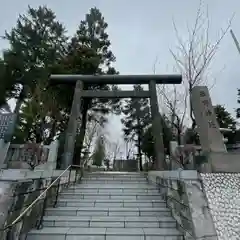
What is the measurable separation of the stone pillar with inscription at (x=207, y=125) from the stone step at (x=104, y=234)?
140 centimetres

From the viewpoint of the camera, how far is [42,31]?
17719 millimetres

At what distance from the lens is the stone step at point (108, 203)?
5.06 metres

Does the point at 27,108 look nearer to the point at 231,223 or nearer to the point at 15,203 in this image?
the point at 15,203

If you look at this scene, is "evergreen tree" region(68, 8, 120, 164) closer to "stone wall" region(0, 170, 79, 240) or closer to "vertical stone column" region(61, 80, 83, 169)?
"vertical stone column" region(61, 80, 83, 169)

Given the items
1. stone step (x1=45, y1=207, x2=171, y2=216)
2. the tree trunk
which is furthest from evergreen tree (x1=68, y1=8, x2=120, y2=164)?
stone step (x1=45, y1=207, x2=171, y2=216)

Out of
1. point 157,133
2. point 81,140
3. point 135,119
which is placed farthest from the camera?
point 135,119

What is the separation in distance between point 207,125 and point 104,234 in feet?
9.46

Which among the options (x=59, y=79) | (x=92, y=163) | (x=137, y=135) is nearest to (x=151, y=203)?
(x=59, y=79)

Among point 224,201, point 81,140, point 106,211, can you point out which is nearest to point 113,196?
point 106,211

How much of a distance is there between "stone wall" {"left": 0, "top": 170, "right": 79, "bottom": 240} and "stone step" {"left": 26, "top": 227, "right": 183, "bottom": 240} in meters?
0.28

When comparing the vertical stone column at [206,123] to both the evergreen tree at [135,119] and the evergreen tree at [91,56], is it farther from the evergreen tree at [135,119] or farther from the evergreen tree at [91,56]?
the evergreen tree at [135,119]

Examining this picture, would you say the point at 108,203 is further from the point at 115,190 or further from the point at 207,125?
the point at 207,125

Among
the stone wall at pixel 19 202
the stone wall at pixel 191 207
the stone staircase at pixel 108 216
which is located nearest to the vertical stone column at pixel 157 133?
the stone staircase at pixel 108 216

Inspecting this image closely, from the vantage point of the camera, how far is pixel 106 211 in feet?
15.6
